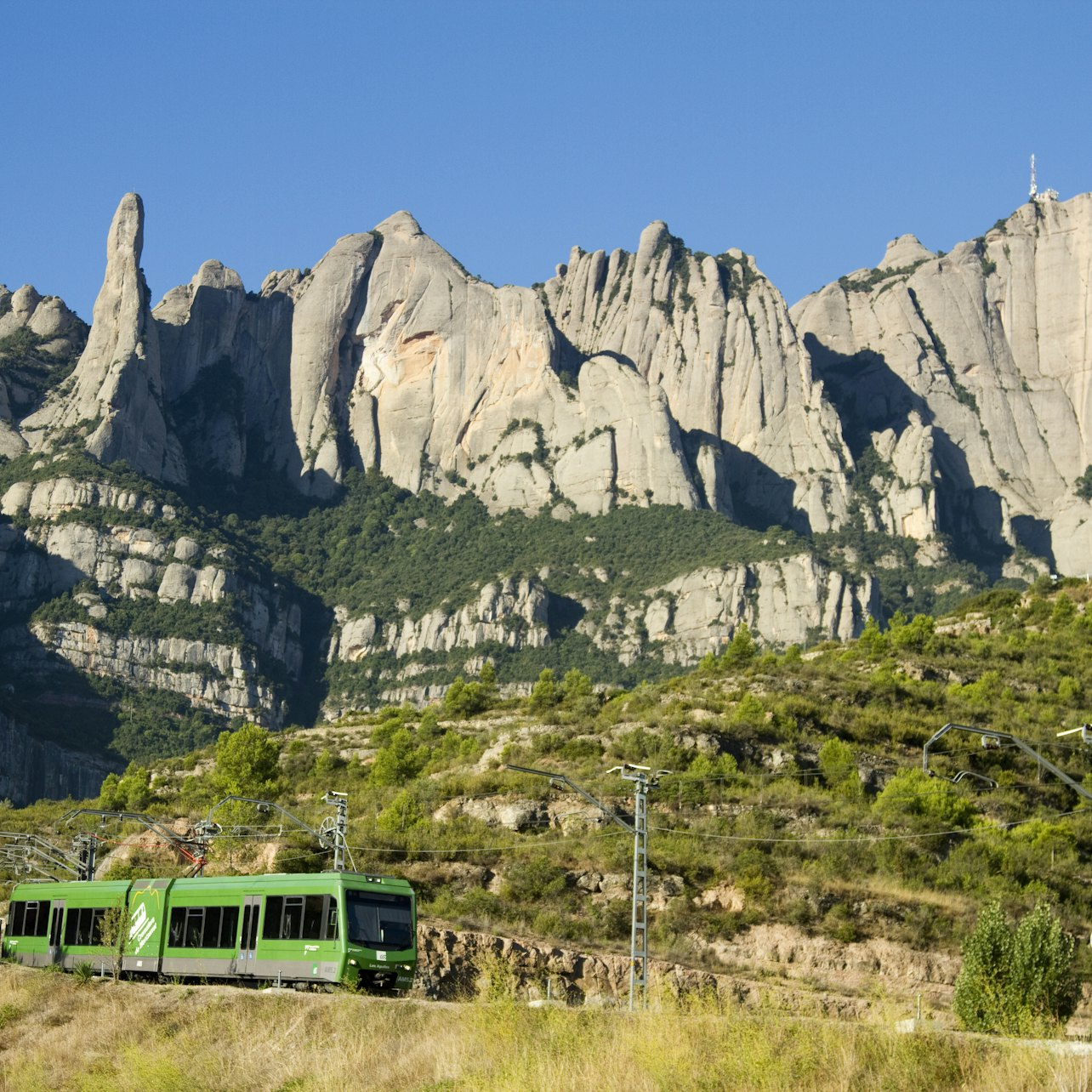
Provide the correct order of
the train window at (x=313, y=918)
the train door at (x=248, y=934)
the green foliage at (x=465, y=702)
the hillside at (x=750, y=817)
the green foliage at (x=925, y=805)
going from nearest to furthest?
the train window at (x=313, y=918)
the train door at (x=248, y=934)
the hillside at (x=750, y=817)
the green foliage at (x=925, y=805)
the green foliage at (x=465, y=702)

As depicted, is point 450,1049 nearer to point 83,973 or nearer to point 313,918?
point 313,918

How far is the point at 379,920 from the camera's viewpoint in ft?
127

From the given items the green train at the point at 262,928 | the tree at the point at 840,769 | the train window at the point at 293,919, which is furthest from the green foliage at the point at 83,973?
the tree at the point at 840,769

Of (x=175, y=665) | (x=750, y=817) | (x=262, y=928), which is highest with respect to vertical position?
(x=175, y=665)

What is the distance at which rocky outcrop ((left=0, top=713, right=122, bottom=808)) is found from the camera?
15612cm

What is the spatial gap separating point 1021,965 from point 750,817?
28.8 meters

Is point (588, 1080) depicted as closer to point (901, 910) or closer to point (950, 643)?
point (901, 910)

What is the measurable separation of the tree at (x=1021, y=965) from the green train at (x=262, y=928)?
13.6m

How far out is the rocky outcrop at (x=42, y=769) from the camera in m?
156

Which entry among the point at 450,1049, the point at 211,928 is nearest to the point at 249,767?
the point at 211,928

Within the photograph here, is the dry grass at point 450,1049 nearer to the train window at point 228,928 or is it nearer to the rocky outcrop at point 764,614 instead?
A: the train window at point 228,928

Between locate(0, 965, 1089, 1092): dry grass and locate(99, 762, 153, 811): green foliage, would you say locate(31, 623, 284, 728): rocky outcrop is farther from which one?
locate(0, 965, 1089, 1092): dry grass

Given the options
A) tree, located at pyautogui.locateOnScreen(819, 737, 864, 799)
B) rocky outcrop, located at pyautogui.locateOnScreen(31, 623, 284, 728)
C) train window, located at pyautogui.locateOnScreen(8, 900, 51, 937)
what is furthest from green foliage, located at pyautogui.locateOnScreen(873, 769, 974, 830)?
rocky outcrop, located at pyautogui.locateOnScreen(31, 623, 284, 728)

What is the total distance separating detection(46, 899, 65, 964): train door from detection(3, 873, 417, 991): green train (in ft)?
2.23
